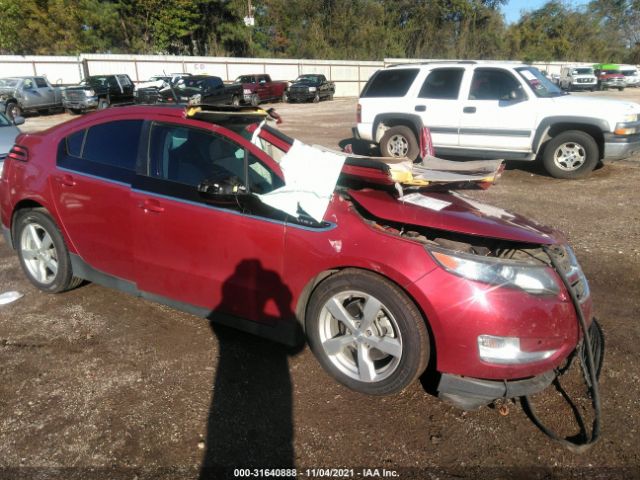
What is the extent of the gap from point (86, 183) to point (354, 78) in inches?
1709

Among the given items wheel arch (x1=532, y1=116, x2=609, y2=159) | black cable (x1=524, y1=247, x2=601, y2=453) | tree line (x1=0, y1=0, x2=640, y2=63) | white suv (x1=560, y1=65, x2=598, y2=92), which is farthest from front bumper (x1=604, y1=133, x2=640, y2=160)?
tree line (x1=0, y1=0, x2=640, y2=63)

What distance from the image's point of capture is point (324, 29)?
53.8m

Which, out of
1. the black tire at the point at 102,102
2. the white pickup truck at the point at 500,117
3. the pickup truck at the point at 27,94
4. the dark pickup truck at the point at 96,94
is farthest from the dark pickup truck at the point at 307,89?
the white pickup truck at the point at 500,117

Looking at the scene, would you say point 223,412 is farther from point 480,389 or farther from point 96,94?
point 96,94

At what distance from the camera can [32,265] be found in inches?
175

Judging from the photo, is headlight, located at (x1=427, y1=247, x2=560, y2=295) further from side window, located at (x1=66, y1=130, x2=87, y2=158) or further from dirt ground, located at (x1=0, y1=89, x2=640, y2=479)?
side window, located at (x1=66, y1=130, x2=87, y2=158)

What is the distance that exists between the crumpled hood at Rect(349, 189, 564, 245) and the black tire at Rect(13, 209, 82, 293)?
2505mm

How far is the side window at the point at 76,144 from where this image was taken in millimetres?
4026

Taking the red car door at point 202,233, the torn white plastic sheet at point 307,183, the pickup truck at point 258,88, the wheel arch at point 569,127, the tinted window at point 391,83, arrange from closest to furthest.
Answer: the torn white plastic sheet at point 307,183 < the red car door at point 202,233 < the wheel arch at point 569,127 < the tinted window at point 391,83 < the pickup truck at point 258,88

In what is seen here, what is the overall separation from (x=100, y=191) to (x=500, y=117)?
7348 mm

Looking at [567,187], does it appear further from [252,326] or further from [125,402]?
[125,402]

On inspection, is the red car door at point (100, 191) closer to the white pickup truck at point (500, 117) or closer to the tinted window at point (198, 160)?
the tinted window at point (198, 160)

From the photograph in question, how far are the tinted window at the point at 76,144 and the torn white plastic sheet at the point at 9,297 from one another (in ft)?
4.49

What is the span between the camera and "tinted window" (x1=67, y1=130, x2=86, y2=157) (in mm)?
4027
